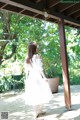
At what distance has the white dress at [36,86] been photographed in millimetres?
5164

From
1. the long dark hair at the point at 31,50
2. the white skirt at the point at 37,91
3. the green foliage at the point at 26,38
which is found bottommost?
the white skirt at the point at 37,91

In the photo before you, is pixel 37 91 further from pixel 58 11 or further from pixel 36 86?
pixel 58 11

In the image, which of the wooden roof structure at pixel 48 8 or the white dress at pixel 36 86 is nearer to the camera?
the wooden roof structure at pixel 48 8

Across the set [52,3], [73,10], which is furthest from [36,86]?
[73,10]

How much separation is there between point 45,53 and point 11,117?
5905mm

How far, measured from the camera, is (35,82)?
521 centimetres

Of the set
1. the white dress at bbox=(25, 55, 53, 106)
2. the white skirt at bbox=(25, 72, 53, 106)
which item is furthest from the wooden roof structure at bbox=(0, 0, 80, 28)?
A: the white skirt at bbox=(25, 72, 53, 106)

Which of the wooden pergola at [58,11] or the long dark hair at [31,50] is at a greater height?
the wooden pergola at [58,11]

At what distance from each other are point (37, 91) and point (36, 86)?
4.0 inches

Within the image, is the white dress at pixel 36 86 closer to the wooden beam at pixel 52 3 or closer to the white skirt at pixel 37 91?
the white skirt at pixel 37 91

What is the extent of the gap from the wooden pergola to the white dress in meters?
0.92

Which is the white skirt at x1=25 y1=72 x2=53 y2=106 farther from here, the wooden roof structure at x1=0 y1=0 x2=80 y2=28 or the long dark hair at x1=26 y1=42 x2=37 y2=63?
the wooden roof structure at x1=0 y1=0 x2=80 y2=28

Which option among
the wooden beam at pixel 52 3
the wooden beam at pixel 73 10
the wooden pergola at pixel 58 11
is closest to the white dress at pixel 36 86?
the wooden pergola at pixel 58 11

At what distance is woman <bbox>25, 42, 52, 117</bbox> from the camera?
516 cm
